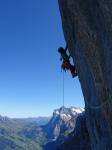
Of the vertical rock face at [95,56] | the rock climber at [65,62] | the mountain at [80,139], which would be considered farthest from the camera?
the mountain at [80,139]

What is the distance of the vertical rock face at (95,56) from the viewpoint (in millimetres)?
13000

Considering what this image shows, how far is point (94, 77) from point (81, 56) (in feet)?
4.60

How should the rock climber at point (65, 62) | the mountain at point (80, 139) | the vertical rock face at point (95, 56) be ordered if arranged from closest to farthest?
the vertical rock face at point (95, 56) < the rock climber at point (65, 62) < the mountain at point (80, 139)

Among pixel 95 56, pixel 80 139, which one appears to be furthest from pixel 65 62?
pixel 80 139

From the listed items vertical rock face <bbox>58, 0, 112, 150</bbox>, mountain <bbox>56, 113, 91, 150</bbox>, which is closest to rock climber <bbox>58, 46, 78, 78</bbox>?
vertical rock face <bbox>58, 0, 112, 150</bbox>

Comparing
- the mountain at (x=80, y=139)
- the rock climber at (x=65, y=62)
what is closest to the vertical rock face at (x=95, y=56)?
the rock climber at (x=65, y=62)

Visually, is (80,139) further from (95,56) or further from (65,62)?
(95,56)

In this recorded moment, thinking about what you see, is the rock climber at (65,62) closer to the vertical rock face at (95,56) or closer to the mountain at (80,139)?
the vertical rock face at (95,56)

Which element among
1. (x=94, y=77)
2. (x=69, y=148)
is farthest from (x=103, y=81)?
(x=69, y=148)

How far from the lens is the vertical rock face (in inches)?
512

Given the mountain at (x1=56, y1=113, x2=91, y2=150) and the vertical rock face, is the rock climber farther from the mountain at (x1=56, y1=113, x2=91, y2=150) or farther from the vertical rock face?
the mountain at (x1=56, y1=113, x2=91, y2=150)

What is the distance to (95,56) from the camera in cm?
1375

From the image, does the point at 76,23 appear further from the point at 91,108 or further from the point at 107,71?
the point at 91,108

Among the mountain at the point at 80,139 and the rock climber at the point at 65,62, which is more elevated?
the rock climber at the point at 65,62
